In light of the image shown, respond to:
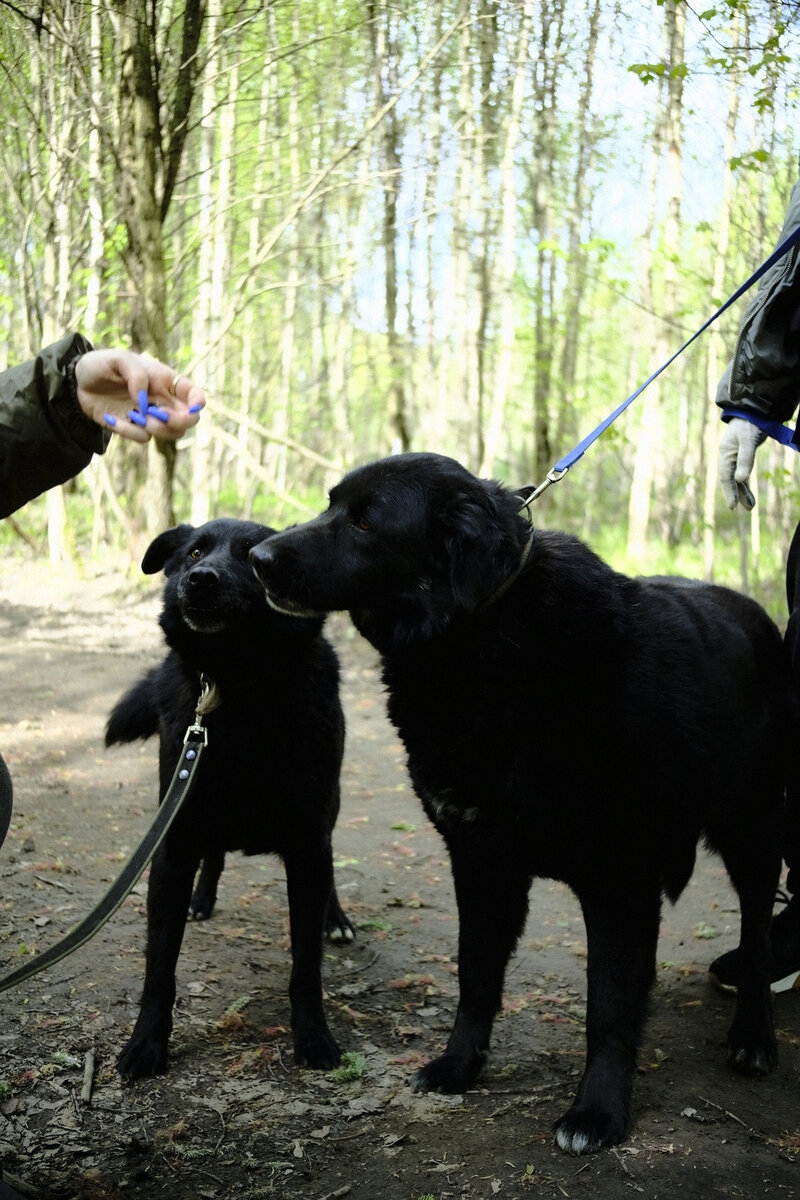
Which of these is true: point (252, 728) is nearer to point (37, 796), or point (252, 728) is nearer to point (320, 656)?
point (320, 656)

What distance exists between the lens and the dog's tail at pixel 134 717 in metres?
3.77

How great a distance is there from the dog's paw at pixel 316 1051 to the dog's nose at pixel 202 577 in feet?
4.44

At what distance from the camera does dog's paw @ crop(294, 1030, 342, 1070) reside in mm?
2844

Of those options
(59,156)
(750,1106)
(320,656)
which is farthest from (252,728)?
(59,156)

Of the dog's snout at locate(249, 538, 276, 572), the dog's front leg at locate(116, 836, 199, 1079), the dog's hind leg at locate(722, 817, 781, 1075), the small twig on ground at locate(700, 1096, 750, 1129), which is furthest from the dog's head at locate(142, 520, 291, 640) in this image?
the small twig on ground at locate(700, 1096, 750, 1129)

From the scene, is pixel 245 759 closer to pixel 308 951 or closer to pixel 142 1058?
pixel 308 951

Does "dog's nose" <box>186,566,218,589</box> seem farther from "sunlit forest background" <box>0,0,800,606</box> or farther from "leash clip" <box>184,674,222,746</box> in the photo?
Answer: "sunlit forest background" <box>0,0,800,606</box>

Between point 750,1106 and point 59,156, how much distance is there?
34.0 feet

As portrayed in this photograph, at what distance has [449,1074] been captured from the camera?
270 cm

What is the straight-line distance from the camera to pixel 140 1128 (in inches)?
96.2

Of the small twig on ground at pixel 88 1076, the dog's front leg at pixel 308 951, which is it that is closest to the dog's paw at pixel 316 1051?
the dog's front leg at pixel 308 951

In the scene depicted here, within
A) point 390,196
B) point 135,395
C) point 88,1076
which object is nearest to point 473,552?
point 135,395

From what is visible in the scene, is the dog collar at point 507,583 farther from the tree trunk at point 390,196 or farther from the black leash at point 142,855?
the tree trunk at point 390,196

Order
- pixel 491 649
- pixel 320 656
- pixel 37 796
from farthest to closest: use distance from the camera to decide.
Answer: pixel 37 796
pixel 320 656
pixel 491 649
